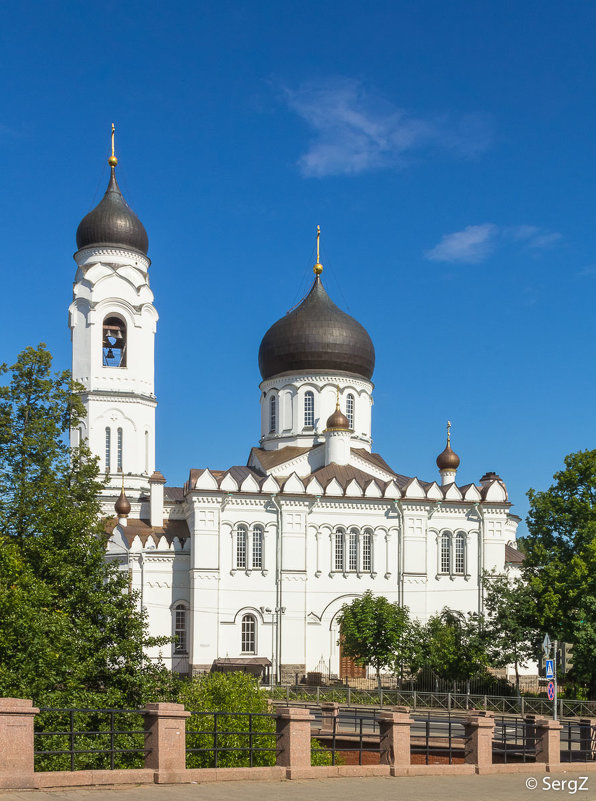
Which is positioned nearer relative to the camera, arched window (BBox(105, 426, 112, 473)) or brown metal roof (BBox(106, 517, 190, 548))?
brown metal roof (BBox(106, 517, 190, 548))

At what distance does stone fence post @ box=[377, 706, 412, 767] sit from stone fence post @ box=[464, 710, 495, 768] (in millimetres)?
1681

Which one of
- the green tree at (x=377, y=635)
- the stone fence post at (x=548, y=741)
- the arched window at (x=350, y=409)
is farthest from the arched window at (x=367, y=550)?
the stone fence post at (x=548, y=741)

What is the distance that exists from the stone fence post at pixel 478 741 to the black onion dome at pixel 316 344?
38128mm

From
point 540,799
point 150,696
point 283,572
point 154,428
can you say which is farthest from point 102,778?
point 154,428

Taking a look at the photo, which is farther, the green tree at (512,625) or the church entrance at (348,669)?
the church entrance at (348,669)

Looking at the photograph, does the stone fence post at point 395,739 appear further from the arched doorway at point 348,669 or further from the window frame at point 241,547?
the arched doorway at point 348,669

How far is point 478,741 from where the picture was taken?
18.2 metres

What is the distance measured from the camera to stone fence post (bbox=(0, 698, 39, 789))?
12398mm

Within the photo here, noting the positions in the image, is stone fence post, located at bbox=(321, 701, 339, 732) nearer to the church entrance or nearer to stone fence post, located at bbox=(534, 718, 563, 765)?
stone fence post, located at bbox=(534, 718, 563, 765)

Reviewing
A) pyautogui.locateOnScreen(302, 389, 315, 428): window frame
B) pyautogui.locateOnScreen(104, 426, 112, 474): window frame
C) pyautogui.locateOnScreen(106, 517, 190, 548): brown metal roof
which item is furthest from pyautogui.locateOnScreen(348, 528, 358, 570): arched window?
pyautogui.locateOnScreen(104, 426, 112, 474): window frame

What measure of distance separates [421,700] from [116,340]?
26.7m

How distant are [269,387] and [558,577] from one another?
23776 millimetres

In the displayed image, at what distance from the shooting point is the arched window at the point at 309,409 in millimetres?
55344

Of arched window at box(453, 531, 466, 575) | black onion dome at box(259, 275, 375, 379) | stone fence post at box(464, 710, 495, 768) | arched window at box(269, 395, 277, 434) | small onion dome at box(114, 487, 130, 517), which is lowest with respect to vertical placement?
stone fence post at box(464, 710, 495, 768)
